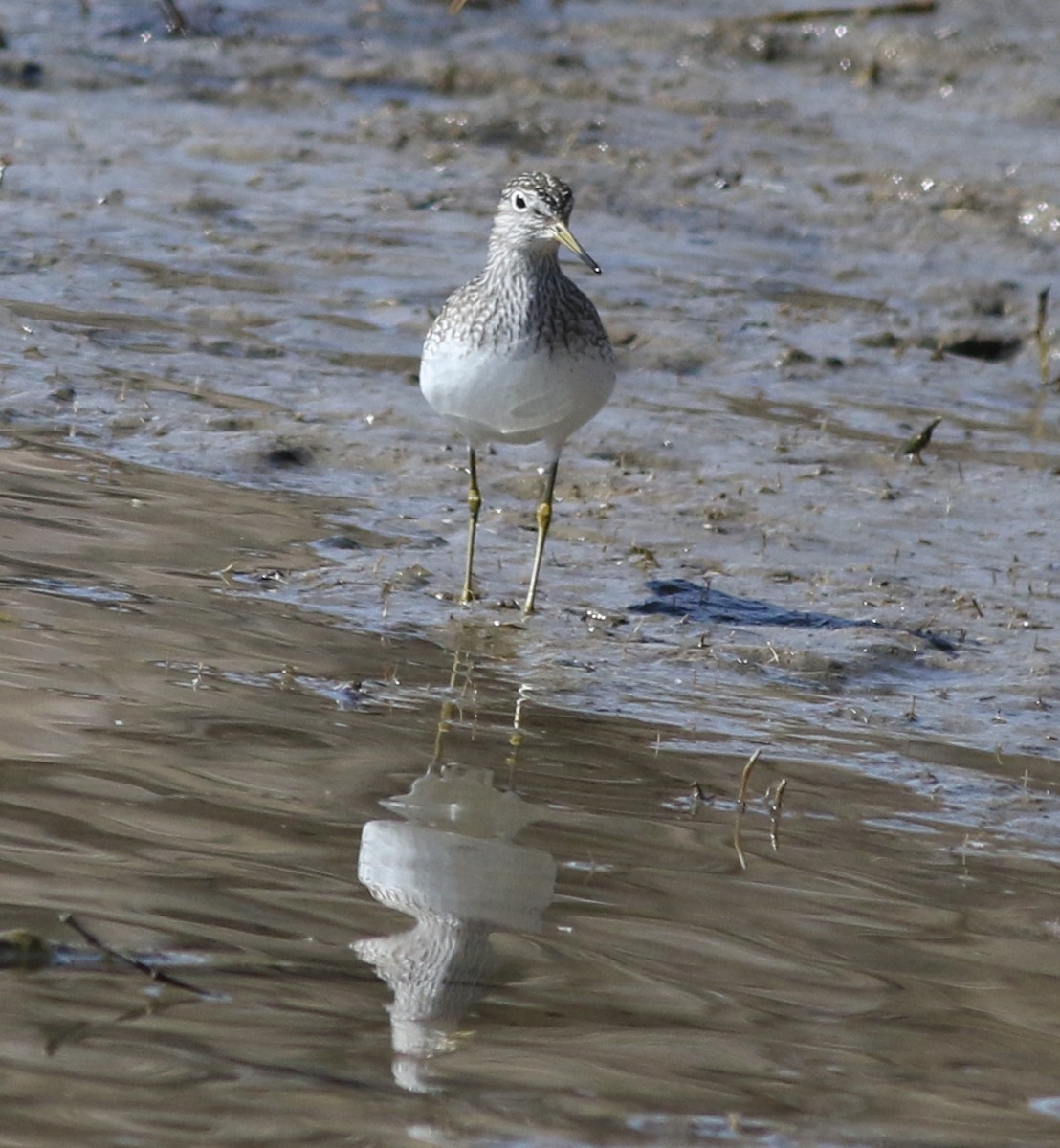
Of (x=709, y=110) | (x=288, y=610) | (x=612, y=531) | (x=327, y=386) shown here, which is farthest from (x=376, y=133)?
(x=288, y=610)

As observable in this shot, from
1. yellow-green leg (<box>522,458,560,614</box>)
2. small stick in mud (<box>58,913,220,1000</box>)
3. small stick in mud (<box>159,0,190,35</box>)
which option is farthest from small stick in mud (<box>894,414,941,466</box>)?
small stick in mud (<box>159,0,190,35</box>)

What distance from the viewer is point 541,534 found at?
7035 millimetres

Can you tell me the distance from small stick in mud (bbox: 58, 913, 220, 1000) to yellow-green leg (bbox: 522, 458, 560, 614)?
307 cm

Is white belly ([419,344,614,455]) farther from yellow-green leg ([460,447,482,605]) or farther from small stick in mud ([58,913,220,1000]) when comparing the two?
small stick in mud ([58,913,220,1000])

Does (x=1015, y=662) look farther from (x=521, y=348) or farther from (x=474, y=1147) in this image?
(x=474, y=1147)

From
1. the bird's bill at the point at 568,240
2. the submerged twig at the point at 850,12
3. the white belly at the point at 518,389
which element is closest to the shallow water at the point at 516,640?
the white belly at the point at 518,389

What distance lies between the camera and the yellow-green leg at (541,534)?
268 inches

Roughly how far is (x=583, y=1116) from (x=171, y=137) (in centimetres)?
1018

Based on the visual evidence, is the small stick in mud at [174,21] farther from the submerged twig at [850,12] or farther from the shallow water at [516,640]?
the submerged twig at [850,12]

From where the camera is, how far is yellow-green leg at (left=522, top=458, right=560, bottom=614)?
6.81m

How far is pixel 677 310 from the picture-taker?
10.3m

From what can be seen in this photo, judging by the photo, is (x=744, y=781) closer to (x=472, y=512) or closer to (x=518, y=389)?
(x=518, y=389)

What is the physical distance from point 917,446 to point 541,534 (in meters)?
2.21

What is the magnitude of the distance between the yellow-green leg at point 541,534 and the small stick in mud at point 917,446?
1982mm
